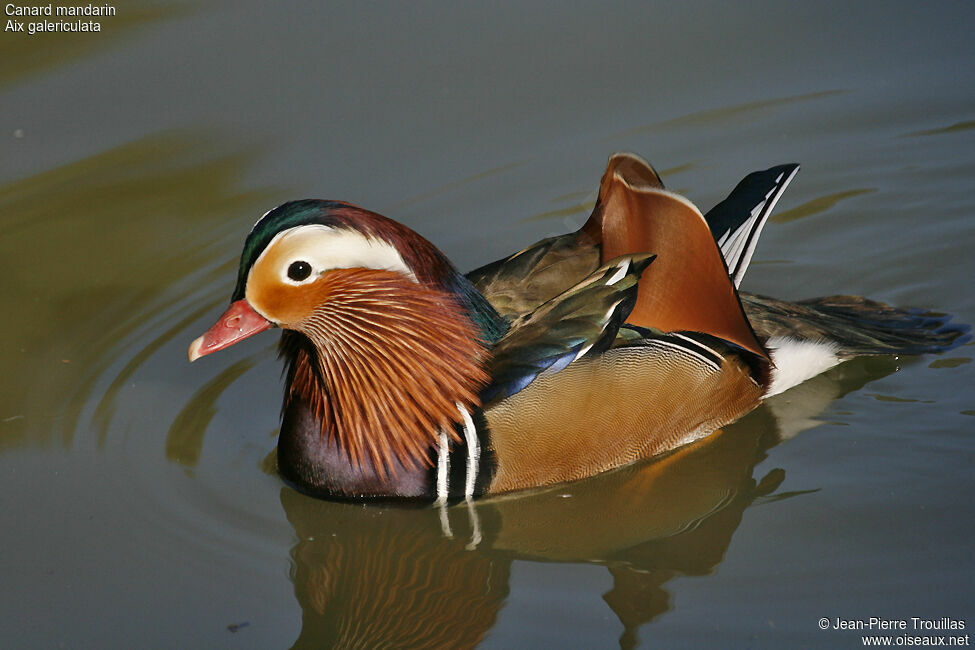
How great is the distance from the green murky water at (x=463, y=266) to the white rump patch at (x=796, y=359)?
Answer: 0.36 feet

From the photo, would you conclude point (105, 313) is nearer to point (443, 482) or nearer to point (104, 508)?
point (104, 508)

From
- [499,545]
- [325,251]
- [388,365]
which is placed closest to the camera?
[325,251]

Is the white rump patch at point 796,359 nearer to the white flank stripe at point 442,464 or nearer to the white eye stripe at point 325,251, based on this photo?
the white flank stripe at point 442,464

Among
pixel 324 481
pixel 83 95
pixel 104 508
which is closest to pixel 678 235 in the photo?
pixel 324 481

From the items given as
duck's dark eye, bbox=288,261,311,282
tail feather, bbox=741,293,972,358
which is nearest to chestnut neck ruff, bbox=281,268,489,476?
duck's dark eye, bbox=288,261,311,282

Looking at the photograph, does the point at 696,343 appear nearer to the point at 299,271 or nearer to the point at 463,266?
the point at 299,271

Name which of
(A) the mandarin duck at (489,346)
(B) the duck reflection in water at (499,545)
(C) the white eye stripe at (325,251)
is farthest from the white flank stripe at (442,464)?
(C) the white eye stripe at (325,251)

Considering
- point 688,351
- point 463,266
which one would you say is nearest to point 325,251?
point 688,351

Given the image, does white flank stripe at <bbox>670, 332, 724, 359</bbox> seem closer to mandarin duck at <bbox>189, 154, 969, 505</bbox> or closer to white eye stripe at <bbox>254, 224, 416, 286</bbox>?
mandarin duck at <bbox>189, 154, 969, 505</bbox>

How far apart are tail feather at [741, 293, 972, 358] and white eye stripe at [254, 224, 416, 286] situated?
1.71 m

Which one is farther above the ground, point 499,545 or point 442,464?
point 442,464

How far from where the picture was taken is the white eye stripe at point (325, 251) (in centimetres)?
462

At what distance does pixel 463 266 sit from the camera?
6.71m

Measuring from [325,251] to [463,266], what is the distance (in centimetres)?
205
